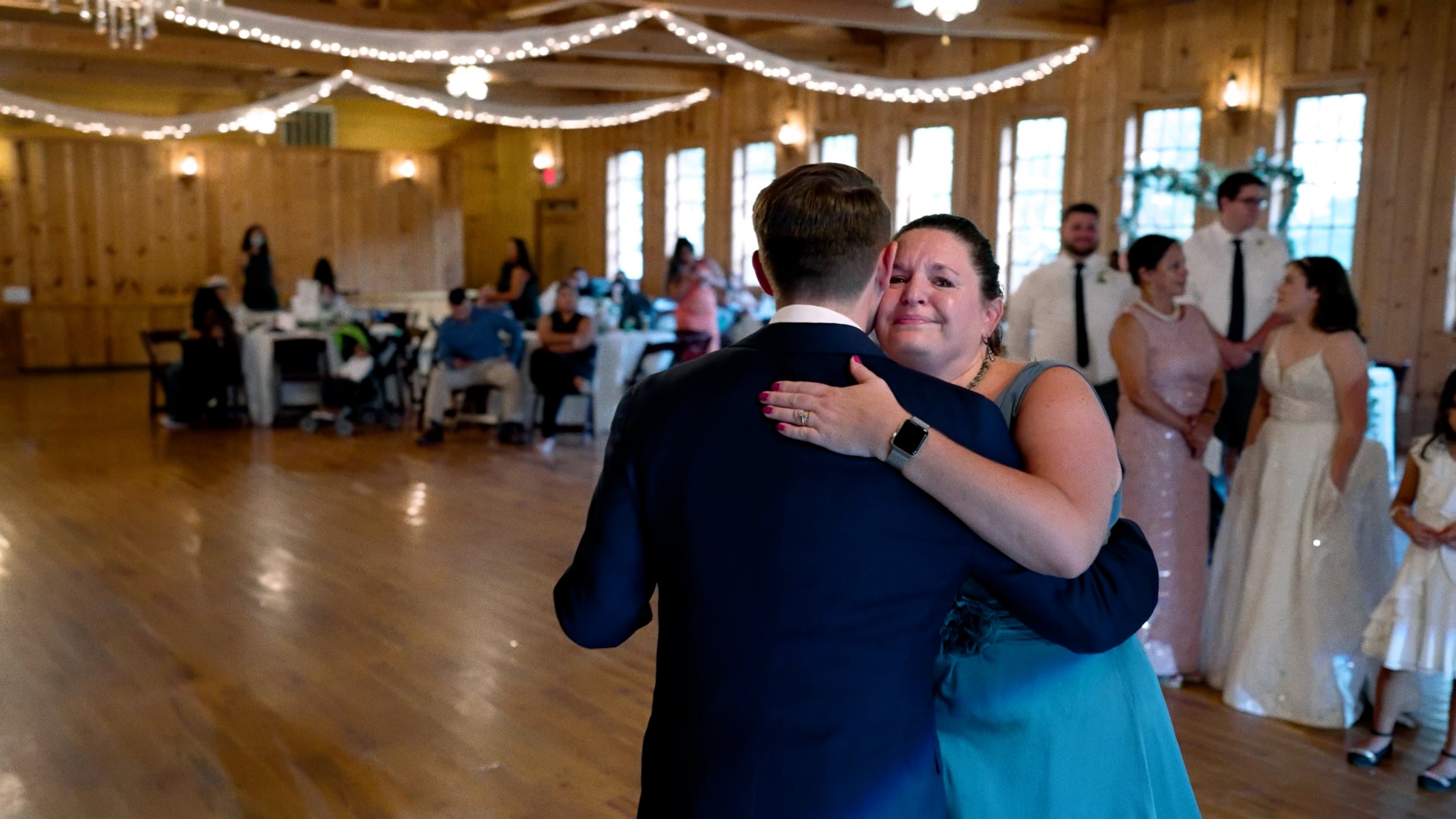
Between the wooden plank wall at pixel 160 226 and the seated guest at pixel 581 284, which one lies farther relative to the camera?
the wooden plank wall at pixel 160 226

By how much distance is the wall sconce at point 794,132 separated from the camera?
13.2 meters

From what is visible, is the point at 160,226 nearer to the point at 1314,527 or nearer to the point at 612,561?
the point at 1314,527

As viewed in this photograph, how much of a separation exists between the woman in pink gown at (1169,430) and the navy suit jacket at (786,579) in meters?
2.96

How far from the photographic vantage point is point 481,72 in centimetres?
1012

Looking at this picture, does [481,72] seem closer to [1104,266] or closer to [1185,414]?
[1104,266]

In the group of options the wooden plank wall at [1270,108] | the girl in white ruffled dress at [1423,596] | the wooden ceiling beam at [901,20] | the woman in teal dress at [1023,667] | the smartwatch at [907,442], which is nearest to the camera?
the smartwatch at [907,442]

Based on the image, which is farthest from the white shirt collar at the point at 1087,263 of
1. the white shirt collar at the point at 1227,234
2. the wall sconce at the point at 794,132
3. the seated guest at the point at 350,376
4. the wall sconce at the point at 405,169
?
the wall sconce at the point at 405,169

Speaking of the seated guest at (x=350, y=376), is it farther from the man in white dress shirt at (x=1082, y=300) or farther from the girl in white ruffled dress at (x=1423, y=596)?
the girl in white ruffled dress at (x=1423, y=596)

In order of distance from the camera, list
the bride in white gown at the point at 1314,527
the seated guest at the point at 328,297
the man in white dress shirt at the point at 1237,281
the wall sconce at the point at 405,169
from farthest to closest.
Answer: the wall sconce at the point at 405,169, the seated guest at the point at 328,297, the man in white dress shirt at the point at 1237,281, the bride in white gown at the point at 1314,527

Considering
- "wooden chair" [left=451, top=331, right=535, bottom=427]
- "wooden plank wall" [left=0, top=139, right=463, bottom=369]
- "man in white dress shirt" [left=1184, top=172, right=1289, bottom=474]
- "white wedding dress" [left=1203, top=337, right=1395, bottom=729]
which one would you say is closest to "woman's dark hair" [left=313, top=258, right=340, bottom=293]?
"wooden plank wall" [left=0, top=139, right=463, bottom=369]

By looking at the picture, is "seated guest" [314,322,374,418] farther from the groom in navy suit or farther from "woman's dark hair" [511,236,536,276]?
the groom in navy suit

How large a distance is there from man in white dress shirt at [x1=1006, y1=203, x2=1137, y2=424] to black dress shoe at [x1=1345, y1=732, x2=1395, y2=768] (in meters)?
1.93

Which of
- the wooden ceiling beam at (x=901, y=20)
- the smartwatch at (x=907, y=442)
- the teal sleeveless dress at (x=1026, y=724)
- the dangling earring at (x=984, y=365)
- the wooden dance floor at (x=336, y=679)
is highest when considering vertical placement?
the wooden ceiling beam at (x=901, y=20)

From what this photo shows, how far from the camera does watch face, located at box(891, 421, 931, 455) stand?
51.3 inches
